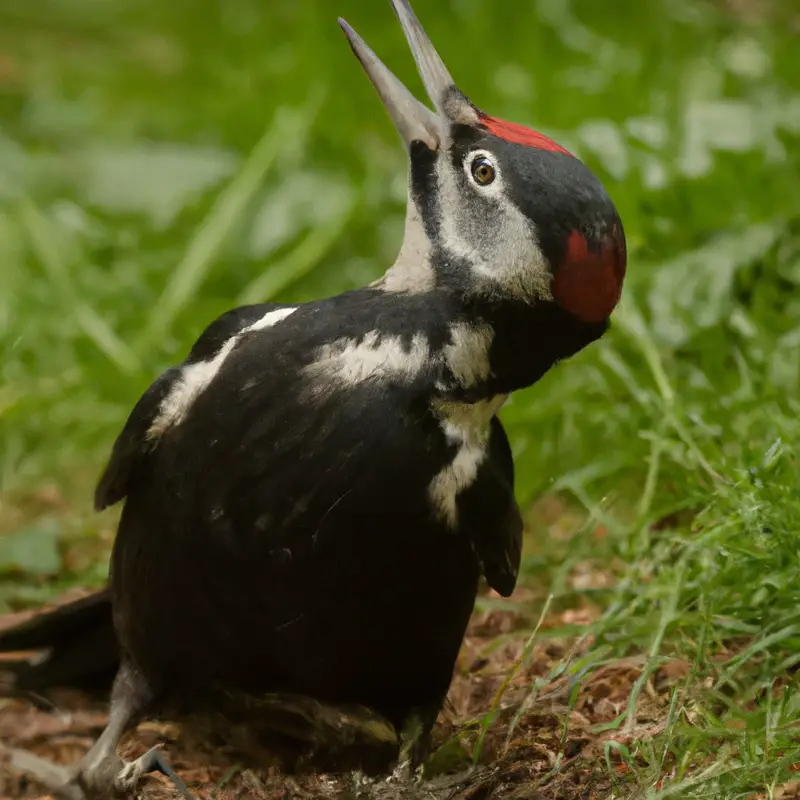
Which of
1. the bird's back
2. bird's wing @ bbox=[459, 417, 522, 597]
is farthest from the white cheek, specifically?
bird's wing @ bbox=[459, 417, 522, 597]

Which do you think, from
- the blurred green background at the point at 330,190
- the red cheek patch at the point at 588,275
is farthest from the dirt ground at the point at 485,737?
the red cheek patch at the point at 588,275

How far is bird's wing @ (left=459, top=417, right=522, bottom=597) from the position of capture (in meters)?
2.47

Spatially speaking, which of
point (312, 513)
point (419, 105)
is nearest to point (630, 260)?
point (419, 105)

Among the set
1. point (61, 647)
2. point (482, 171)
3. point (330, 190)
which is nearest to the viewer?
point (482, 171)

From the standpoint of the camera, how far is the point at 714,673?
2770 millimetres

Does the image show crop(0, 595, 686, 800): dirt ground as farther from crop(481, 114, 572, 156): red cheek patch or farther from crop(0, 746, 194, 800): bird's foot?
crop(481, 114, 572, 156): red cheek patch

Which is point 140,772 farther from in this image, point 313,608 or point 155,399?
point 155,399

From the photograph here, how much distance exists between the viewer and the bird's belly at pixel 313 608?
2.38 m

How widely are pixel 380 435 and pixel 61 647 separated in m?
1.23

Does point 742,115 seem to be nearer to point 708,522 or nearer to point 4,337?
point 708,522

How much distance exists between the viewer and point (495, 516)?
2527mm

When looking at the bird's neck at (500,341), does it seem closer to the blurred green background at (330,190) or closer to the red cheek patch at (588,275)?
the red cheek patch at (588,275)

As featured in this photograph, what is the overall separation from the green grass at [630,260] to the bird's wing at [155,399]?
94cm

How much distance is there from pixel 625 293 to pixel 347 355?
6.44 ft
